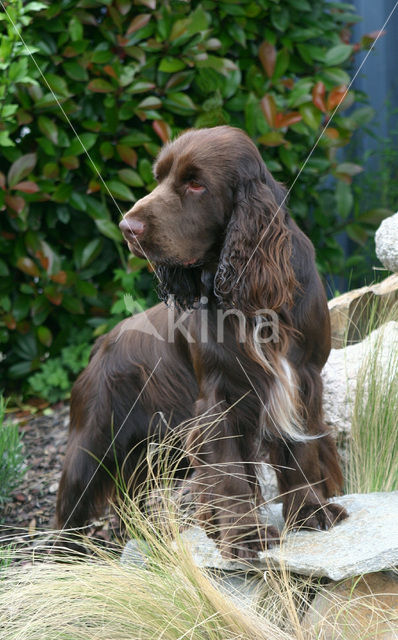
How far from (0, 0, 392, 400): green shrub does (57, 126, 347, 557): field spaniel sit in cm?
155

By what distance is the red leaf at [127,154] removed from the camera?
4113mm

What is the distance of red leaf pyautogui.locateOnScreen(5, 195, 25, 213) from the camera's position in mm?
3977

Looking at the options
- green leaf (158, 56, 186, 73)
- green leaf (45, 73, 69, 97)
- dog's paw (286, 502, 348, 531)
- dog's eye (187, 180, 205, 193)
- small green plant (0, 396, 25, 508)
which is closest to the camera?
dog's eye (187, 180, 205, 193)

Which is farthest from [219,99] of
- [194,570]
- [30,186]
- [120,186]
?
[194,570]

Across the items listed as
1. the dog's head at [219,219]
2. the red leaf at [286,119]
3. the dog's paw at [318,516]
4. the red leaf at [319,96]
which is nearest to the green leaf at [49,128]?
the red leaf at [286,119]

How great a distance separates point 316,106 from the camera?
4.27 m

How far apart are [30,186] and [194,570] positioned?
7.77 feet

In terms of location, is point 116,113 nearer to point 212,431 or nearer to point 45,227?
point 45,227

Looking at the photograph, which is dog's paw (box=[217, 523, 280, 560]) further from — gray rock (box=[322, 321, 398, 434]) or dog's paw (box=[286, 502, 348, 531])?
gray rock (box=[322, 321, 398, 434])

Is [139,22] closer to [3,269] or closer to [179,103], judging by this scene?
[179,103]

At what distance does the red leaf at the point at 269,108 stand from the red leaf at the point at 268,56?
0.25m

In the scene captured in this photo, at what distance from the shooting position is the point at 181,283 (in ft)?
8.23

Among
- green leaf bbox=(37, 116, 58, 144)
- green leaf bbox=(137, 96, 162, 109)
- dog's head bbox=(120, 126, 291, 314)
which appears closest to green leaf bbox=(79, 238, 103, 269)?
green leaf bbox=(37, 116, 58, 144)

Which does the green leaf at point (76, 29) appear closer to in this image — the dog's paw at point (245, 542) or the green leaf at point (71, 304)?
the green leaf at point (71, 304)
